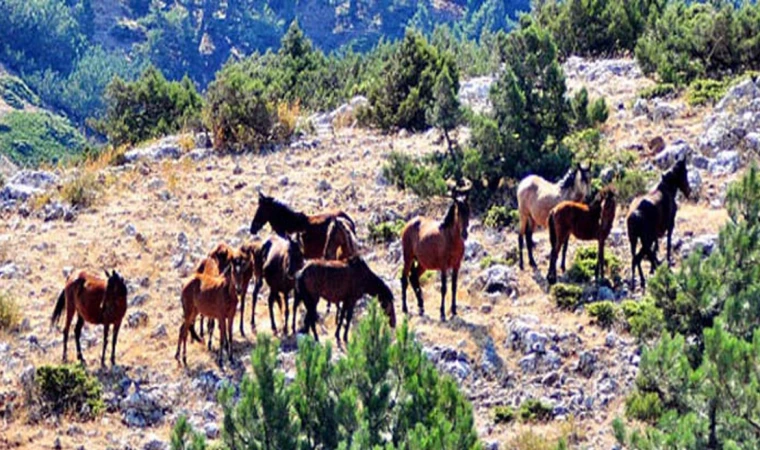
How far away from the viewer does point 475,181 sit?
79.9 ft

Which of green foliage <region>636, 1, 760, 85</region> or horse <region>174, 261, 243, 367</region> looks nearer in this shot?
horse <region>174, 261, 243, 367</region>

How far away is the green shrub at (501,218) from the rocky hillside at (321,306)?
0.27m

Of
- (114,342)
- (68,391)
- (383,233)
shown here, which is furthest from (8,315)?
(383,233)

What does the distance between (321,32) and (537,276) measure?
168999 mm

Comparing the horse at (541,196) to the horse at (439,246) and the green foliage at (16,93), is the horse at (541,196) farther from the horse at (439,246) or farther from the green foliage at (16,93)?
the green foliage at (16,93)

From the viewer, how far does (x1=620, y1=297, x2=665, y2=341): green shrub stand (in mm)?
16000

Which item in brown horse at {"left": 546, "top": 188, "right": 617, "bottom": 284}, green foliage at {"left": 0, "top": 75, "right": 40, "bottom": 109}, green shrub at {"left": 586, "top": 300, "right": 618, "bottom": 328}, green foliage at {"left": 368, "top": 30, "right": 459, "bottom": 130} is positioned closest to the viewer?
green shrub at {"left": 586, "top": 300, "right": 618, "bottom": 328}

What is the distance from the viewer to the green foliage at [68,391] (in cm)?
1617

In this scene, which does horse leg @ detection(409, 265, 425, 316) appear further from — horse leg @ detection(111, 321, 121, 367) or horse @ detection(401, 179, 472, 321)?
horse leg @ detection(111, 321, 121, 367)

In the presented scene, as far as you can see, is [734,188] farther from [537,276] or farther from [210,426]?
[210,426]

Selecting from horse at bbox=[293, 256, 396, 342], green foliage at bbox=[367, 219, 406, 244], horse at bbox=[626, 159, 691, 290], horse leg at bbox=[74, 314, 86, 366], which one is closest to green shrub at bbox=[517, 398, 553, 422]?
horse at bbox=[293, 256, 396, 342]

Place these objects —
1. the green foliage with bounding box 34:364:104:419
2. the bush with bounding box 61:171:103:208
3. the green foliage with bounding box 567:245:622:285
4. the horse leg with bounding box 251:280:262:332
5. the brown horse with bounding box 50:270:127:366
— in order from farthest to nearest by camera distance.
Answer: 1. the bush with bounding box 61:171:103:208
2. the green foliage with bounding box 567:245:622:285
3. the horse leg with bounding box 251:280:262:332
4. the brown horse with bounding box 50:270:127:366
5. the green foliage with bounding box 34:364:104:419

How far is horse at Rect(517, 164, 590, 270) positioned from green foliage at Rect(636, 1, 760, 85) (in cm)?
879

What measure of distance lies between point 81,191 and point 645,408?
14.5 m
